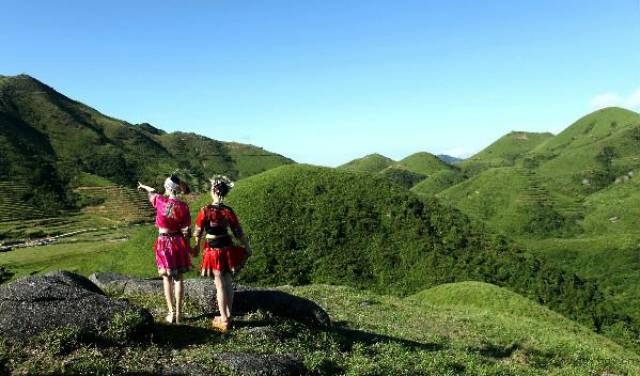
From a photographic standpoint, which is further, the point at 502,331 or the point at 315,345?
the point at 502,331

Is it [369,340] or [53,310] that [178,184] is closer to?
[53,310]

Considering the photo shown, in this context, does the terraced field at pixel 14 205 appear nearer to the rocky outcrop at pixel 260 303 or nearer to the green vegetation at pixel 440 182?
the green vegetation at pixel 440 182

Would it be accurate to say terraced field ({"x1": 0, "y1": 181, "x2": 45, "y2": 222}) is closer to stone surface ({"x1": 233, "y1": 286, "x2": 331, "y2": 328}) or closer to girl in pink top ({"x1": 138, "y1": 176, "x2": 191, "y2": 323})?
stone surface ({"x1": 233, "y1": 286, "x2": 331, "y2": 328})

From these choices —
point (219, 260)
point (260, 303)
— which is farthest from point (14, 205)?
point (219, 260)

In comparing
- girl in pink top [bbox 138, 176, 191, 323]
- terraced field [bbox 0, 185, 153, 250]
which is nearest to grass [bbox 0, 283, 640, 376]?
girl in pink top [bbox 138, 176, 191, 323]

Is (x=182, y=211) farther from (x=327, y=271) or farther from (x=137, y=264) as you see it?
(x=137, y=264)

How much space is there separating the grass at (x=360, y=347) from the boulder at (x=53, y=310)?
14.6 inches

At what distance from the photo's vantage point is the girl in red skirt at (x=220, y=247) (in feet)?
39.4

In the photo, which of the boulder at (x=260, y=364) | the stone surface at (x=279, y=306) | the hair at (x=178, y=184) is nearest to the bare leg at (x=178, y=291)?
the stone surface at (x=279, y=306)

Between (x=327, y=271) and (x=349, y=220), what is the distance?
612cm

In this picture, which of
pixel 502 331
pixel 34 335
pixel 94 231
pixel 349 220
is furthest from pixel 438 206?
pixel 94 231

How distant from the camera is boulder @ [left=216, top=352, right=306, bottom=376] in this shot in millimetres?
9836

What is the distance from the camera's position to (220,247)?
39.8 ft

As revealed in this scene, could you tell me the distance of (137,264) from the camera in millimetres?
39938
